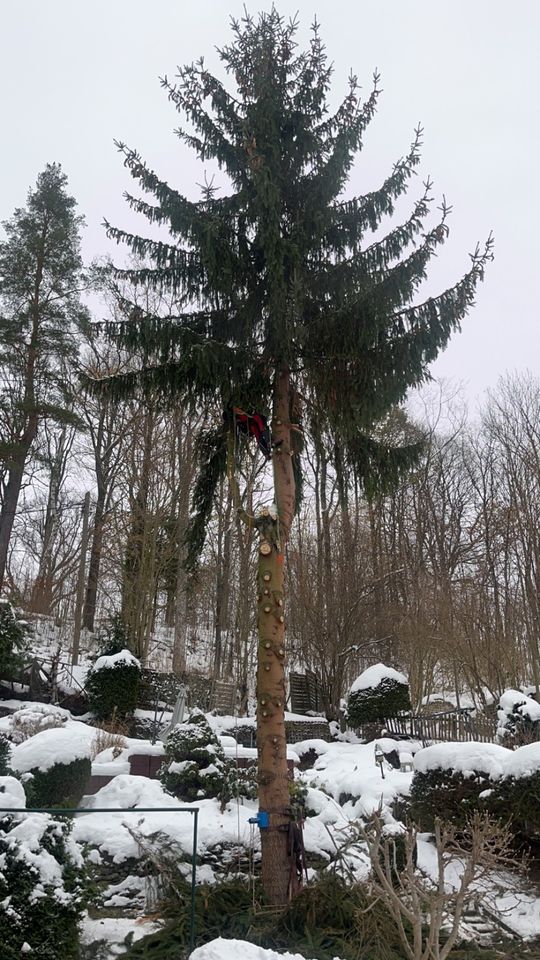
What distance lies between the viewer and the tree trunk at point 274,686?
5926 mm

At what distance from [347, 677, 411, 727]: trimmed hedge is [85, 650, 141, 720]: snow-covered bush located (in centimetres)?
512

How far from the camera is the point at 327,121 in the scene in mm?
7652

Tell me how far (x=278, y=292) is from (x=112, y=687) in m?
11.2

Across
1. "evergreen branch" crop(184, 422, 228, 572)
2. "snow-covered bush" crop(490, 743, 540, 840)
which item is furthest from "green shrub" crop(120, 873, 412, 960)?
"evergreen branch" crop(184, 422, 228, 572)

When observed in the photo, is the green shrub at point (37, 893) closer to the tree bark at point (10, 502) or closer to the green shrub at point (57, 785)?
the green shrub at point (57, 785)

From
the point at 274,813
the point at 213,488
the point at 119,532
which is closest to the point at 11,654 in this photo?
the point at 119,532

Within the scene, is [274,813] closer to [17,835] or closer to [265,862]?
[265,862]

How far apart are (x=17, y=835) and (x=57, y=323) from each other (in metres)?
17.9

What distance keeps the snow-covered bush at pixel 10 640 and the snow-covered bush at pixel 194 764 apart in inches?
238

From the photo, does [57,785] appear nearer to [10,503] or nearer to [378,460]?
[378,460]

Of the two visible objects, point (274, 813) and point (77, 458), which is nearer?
point (274, 813)

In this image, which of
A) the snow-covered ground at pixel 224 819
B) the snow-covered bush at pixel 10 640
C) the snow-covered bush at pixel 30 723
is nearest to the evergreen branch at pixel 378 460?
the snow-covered ground at pixel 224 819

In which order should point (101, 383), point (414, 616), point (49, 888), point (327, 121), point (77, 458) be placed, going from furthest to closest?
point (77, 458)
point (414, 616)
point (327, 121)
point (101, 383)
point (49, 888)

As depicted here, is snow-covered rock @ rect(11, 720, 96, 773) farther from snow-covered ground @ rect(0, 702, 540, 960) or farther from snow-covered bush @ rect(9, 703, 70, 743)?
snow-covered bush @ rect(9, 703, 70, 743)
